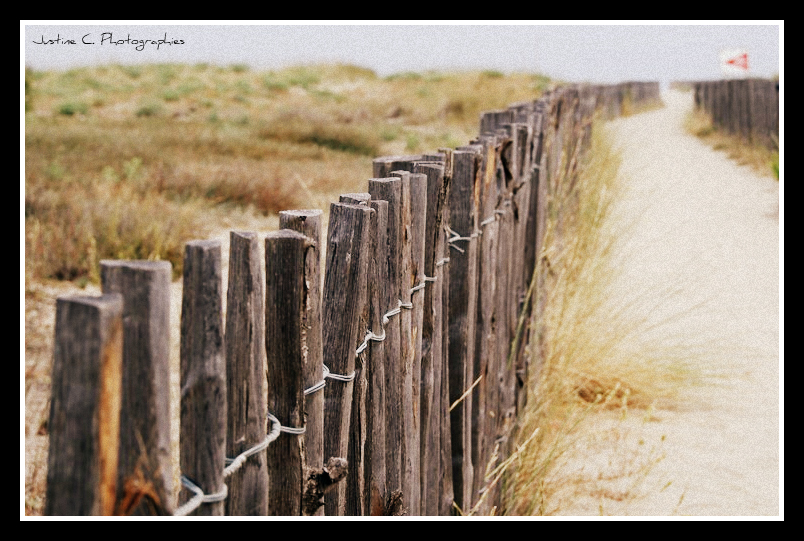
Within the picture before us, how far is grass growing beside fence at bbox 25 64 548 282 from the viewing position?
6.42 metres

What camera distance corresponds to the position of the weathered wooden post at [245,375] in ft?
3.47

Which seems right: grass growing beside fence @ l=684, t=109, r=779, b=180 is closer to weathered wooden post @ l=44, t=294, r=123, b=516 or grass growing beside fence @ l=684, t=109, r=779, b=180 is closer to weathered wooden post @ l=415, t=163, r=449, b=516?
weathered wooden post @ l=415, t=163, r=449, b=516

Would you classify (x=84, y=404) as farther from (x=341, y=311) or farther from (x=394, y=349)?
(x=394, y=349)

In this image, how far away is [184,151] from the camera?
10.8 meters

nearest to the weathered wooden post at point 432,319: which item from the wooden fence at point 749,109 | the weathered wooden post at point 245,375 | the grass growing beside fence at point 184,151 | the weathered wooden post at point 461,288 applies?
the weathered wooden post at point 461,288

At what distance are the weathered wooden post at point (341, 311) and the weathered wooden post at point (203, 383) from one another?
0.47 meters

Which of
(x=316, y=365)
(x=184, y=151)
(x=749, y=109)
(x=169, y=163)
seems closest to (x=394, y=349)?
(x=316, y=365)

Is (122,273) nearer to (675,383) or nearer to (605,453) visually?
(605,453)

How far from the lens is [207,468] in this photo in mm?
989

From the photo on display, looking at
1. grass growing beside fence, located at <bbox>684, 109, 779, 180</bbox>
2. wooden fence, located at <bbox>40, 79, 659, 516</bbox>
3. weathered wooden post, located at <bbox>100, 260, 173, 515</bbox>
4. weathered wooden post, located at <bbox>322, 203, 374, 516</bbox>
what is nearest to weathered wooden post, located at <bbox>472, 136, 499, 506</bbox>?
wooden fence, located at <bbox>40, 79, 659, 516</bbox>

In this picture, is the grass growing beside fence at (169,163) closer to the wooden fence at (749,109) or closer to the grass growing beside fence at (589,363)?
the grass growing beside fence at (589,363)

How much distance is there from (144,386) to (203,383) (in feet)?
0.42

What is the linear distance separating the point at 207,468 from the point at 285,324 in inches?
11.9

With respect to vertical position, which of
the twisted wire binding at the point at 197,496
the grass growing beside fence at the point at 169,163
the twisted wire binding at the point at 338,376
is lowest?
the twisted wire binding at the point at 197,496
